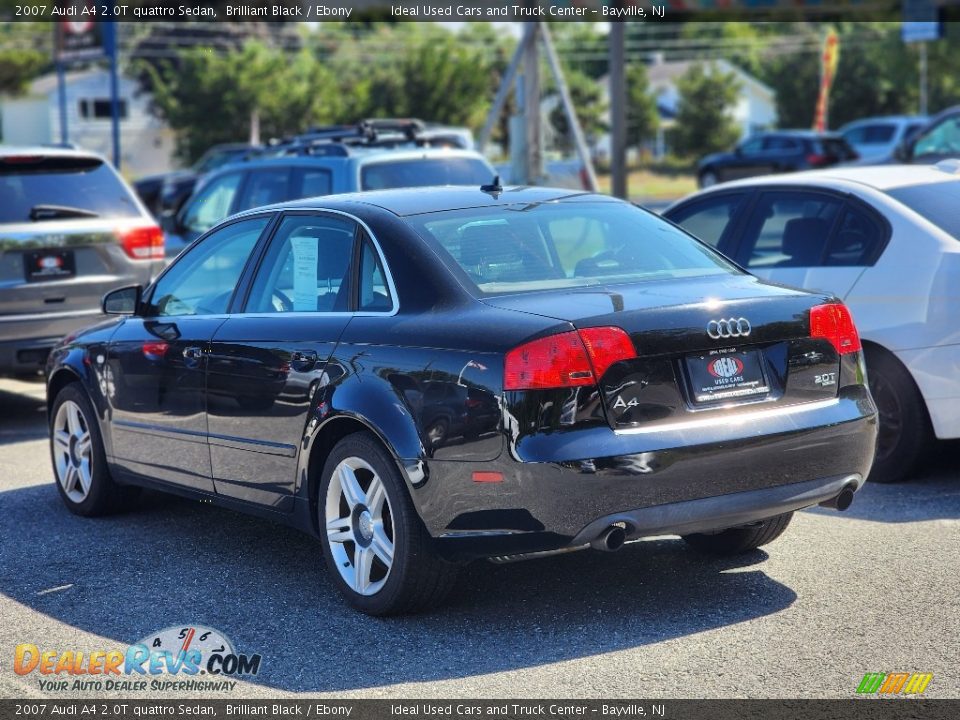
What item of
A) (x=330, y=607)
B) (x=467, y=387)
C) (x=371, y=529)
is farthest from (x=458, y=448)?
(x=330, y=607)

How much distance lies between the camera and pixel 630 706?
4.28 m

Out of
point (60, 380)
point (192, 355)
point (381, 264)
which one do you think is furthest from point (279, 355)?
point (60, 380)

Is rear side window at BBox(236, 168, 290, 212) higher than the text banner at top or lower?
lower

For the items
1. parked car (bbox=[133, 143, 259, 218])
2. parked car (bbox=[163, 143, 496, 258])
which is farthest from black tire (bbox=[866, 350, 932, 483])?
parked car (bbox=[133, 143, 259, 218])

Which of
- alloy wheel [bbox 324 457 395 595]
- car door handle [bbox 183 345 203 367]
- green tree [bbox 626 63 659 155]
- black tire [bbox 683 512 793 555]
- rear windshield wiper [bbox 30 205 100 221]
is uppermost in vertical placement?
green tree [bbox 626 63 659 155]

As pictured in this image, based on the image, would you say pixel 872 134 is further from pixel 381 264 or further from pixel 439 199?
pixel 381 264

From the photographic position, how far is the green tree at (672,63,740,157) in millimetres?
61406

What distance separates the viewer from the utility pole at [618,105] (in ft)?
52.9

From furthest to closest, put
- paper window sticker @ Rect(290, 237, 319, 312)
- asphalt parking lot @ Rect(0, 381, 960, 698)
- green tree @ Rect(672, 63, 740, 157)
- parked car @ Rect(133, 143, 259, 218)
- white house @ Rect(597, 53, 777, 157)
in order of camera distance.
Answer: white house @ Rect(597, 53, 777, 157) < green tree @ Rect(672, 63, 740, 157) < parked car @ Rect(133, 143, 259, 218) < paper window sticker @ Rect(290, 237, 319, 312) < asphalt parking lot @ Rect(0, 381, 960, 698)

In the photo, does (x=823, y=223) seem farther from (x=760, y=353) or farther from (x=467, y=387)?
(x=467, y=387)

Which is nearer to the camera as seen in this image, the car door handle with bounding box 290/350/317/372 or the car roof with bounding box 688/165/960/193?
the car door handle with bounding box 290/350/317/372

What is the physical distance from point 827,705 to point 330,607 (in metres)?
2.05

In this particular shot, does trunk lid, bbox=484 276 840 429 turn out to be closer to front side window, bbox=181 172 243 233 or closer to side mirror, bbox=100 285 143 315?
side mirror, bbox=100 285 143 315

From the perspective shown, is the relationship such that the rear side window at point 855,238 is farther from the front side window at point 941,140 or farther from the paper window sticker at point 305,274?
the front side window at point 941,140
